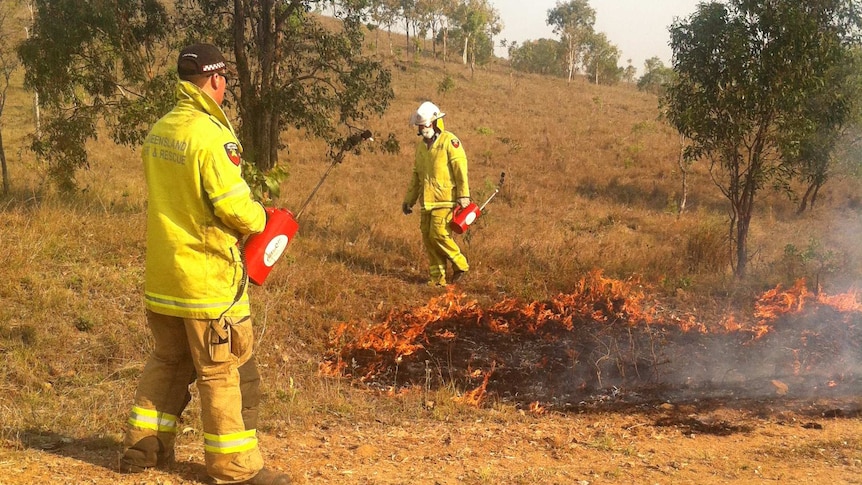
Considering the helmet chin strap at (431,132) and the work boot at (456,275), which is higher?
the helmet chin strap at (431,132)

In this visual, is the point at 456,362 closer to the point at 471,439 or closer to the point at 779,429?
the point at 471,439

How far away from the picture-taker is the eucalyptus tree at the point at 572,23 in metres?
43.1

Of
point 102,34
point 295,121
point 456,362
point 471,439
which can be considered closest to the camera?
point 471,439

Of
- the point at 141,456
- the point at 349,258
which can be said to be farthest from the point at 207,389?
the point at 349,258

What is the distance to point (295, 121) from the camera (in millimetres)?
9703

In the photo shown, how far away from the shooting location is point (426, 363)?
5.55 meters

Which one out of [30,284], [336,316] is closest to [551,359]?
[336,316]

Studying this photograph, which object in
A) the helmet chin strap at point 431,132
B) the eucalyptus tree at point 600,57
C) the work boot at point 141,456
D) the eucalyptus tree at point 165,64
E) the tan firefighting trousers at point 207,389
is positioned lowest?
the work boot at point 141,456

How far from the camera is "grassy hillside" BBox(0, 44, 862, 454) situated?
4723mm

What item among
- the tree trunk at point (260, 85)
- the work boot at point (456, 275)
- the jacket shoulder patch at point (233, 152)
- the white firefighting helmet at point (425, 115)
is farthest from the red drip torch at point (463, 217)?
the jacket shoulder patch at point (233, 152)

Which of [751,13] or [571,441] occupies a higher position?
[751,13]

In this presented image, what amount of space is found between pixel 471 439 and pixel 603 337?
2545mm

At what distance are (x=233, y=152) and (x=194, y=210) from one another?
1.03 ft

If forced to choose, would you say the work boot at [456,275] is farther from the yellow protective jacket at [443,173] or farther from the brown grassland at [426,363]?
the yellow protective jacket at [443,173]
